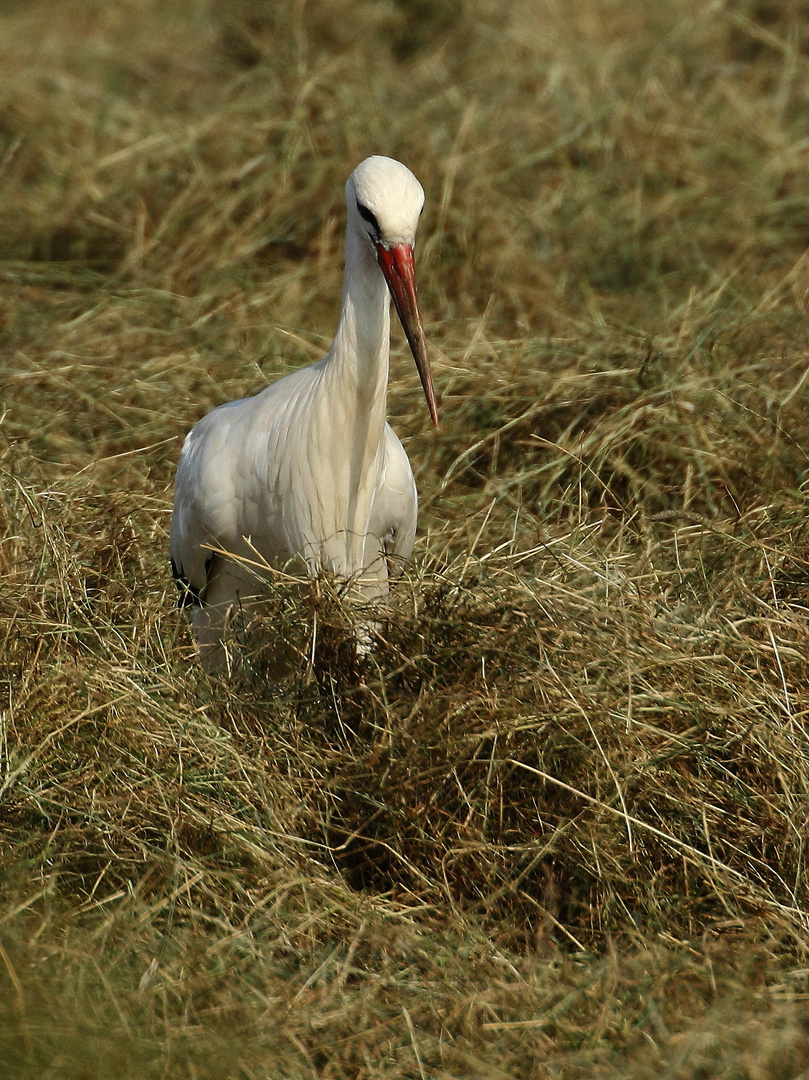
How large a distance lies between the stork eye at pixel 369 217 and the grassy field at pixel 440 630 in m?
0.67

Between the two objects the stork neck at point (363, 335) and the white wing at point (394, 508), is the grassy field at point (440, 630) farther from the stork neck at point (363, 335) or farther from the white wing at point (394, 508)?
the stork neck at point (363, 335)

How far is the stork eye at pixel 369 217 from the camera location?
A: 2.82 metres

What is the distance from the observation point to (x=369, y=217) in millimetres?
2838

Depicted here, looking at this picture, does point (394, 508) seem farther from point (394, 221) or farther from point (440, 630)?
point (394, 221)

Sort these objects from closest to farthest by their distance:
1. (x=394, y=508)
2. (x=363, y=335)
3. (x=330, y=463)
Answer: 1. (x=363, y=335)
2. (x=330, y=463)
3. (x=394, y=508)

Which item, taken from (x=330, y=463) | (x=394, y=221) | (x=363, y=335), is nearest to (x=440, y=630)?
(x=330, y=463)

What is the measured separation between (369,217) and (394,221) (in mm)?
73

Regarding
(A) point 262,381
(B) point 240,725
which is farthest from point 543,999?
(A) point 262,381

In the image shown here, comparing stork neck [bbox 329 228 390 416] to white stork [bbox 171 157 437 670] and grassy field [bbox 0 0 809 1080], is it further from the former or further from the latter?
grassy field [bbox 0 0 809 1080]

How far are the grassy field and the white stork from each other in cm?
14

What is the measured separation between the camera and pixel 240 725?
2.94m

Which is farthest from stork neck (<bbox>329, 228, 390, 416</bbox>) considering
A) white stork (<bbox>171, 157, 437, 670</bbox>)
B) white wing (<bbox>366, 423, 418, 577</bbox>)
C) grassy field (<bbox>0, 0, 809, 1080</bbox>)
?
grassy field (<bbox>0, 0, 809, 1080</bbox>)

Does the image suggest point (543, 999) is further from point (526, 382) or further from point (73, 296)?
point (73, 296)

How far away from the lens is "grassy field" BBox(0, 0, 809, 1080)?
7.67 feet
